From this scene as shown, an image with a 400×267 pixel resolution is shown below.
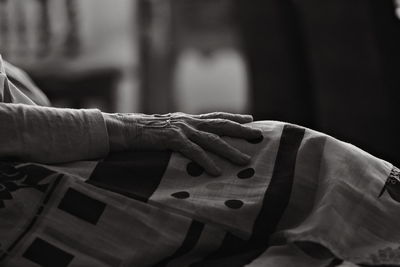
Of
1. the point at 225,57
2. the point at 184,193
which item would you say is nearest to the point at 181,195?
the point at 184,193

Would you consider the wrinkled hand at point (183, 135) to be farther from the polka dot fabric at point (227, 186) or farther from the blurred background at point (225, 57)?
the blurred background at point (225, 57)

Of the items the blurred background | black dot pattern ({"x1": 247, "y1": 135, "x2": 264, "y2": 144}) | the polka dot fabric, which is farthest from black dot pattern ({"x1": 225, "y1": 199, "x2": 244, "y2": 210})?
the blurred background

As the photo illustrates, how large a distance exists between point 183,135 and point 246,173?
0.09 m

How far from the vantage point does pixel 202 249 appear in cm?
75

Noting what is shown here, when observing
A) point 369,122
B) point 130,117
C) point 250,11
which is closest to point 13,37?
point 250,11

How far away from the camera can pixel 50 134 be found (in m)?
0.81

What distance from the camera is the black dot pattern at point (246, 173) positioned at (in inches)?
32.2

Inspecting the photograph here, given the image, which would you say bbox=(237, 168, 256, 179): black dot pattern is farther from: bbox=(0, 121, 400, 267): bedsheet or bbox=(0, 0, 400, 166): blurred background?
bbox=(0, 0, 400, 166): blurred background

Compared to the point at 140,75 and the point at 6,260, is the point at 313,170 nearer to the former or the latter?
the point at 6,260

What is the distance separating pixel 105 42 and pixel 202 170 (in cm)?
381

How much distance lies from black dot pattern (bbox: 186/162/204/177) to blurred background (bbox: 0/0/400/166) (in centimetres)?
108

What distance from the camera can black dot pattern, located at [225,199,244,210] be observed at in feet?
2.53

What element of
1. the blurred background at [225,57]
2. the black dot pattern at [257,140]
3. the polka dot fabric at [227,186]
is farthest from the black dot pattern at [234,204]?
the blurred background at [225,57]

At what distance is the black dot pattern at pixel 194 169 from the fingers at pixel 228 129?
0.06 meters
